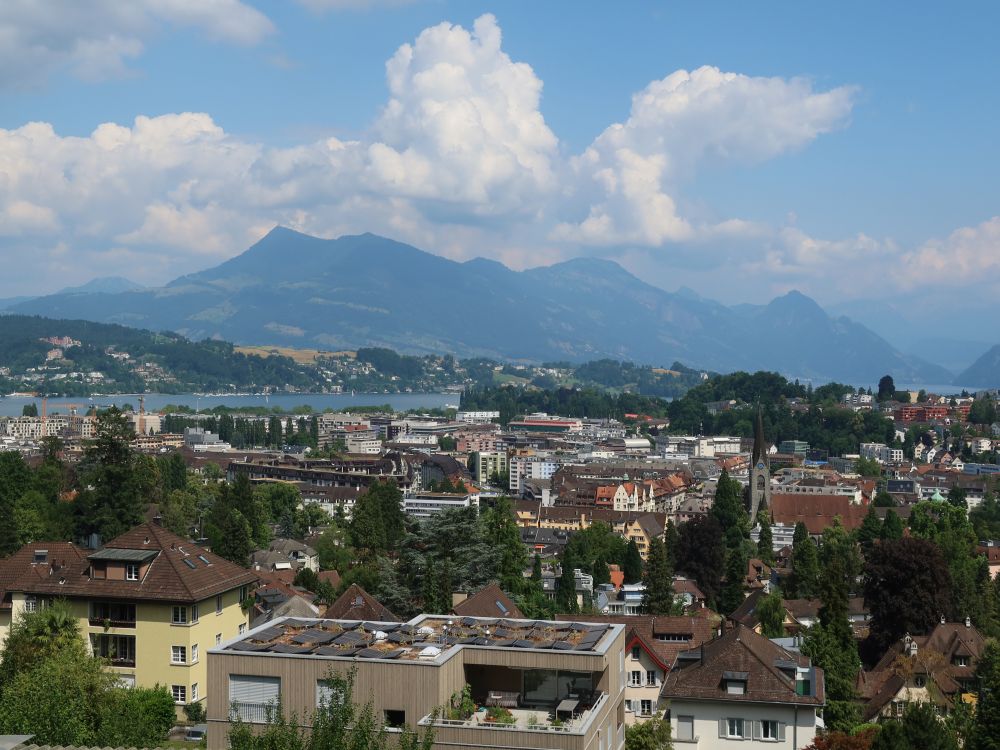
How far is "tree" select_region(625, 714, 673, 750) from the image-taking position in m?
15.5

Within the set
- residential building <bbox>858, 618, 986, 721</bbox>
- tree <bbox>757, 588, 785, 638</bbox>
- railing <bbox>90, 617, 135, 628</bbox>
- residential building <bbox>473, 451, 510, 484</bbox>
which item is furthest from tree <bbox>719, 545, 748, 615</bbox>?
residential building <bbox>473, 451, 510, 484</bbox>

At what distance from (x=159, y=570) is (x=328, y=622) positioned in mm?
5761

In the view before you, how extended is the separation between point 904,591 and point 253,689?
73.2ft

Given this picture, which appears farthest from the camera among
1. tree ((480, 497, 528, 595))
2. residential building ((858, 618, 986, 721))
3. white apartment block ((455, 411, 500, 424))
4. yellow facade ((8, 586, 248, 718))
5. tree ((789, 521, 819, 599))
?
white apartment block ((455, 411, 500, 424))

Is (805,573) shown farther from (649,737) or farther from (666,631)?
(649,737)

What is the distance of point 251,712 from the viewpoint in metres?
11.6

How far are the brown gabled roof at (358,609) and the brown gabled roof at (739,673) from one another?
7390 mm

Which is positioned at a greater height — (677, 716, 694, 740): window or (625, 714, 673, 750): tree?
(625, 714, 673, 750): tree

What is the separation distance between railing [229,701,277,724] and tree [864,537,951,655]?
22.0m

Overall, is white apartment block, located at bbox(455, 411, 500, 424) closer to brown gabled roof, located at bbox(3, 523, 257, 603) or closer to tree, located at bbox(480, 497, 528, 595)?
tree, located at bbox(480, 497, 528, 595)

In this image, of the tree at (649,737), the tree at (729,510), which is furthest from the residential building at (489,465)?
the tree at (649,737)

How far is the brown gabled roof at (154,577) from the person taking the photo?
695 inches

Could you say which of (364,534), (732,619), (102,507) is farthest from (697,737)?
(364,534)

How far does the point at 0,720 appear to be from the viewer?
13633mm
